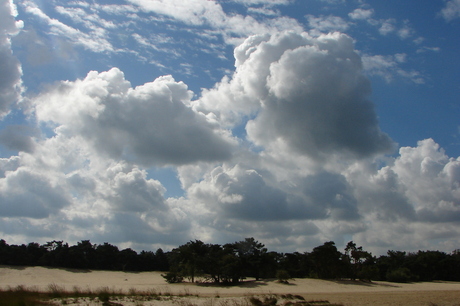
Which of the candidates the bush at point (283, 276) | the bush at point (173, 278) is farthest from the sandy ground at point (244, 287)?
the bush at point (173, 278)

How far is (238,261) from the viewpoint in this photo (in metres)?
55.1

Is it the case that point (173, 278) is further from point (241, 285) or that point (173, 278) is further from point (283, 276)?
point (283, 276)

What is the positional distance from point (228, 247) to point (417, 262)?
49832mm

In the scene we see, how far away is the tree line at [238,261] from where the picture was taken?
187ft

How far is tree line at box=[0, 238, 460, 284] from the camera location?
57.0 meters

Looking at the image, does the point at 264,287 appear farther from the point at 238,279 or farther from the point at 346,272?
the point at 346,272

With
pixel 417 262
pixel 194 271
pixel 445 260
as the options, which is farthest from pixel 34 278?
pixel 445 260

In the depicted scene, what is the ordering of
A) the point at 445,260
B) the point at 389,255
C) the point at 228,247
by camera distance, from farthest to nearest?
1. the point at 389,255
2. the point at 445,260
3. the point at 228,247

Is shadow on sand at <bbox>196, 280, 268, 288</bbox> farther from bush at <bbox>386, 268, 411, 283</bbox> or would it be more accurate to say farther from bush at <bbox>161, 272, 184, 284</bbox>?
bush at <bbox>386, 268, 411, 283</bbox>

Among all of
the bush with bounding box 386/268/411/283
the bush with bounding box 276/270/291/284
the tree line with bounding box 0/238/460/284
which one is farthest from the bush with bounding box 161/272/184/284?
the bush with bounding box 386/268/411/283

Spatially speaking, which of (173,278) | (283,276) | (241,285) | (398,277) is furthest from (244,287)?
(398,277)

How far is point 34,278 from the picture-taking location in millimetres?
71438

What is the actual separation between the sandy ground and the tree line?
2935mm

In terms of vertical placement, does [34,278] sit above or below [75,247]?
below
